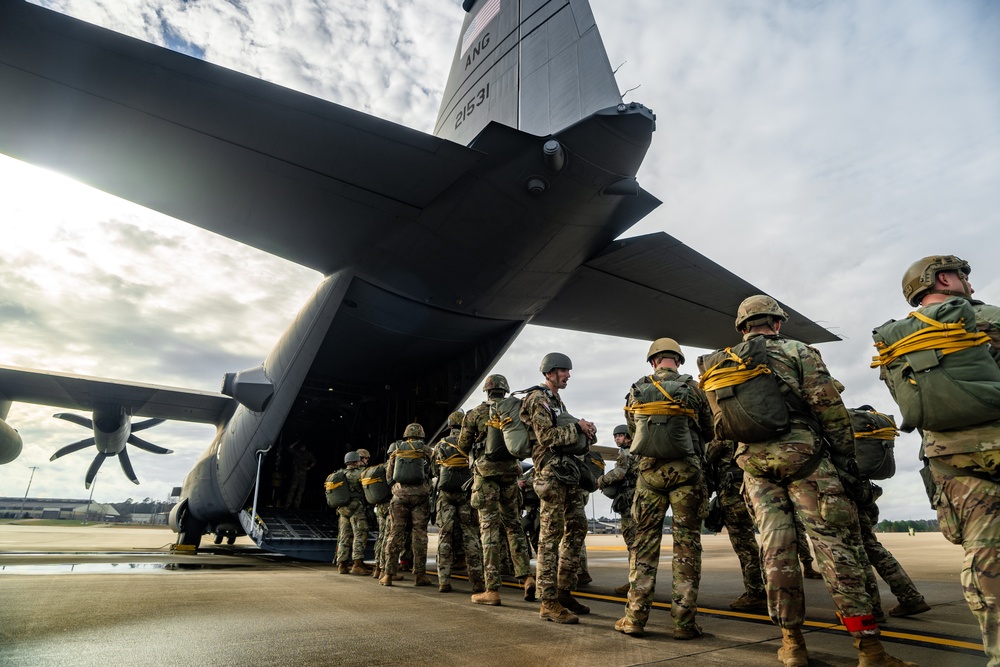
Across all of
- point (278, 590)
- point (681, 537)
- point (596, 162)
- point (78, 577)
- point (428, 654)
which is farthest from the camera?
point (78, 577)

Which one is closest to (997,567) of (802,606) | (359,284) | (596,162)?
(802,606)

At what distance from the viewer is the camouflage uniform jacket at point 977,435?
223 cm

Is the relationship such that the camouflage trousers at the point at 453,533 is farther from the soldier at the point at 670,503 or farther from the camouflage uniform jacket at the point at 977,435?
the camouflage uniform jacket at the point at 977,435

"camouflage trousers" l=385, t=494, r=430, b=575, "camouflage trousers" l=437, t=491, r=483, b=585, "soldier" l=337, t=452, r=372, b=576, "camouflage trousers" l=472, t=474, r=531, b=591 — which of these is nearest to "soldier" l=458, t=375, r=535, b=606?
"camouflage trousers" l=472, t=474, r=531, b=591

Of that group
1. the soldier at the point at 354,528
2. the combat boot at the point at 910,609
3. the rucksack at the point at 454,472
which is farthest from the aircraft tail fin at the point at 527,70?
the soldier at the point at 354,528

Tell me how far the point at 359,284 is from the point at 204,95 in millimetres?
3713

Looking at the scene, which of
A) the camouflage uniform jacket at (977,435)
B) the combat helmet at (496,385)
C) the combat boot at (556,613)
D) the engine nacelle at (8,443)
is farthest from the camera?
the engine nacelle at (8,443)

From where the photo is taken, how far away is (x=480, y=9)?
9.10 meters

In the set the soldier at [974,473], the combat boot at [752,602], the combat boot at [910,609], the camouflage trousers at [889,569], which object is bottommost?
the combat boot at [752,602]

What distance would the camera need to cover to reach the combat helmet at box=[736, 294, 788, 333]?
320 cm

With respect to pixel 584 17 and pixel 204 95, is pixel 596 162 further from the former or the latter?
pixel 204 95

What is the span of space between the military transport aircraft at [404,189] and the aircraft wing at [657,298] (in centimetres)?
4

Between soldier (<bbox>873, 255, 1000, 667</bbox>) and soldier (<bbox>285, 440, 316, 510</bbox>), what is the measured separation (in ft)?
48.6

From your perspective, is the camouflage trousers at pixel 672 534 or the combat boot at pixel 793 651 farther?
the camouflage trousers at pixel 672 534
